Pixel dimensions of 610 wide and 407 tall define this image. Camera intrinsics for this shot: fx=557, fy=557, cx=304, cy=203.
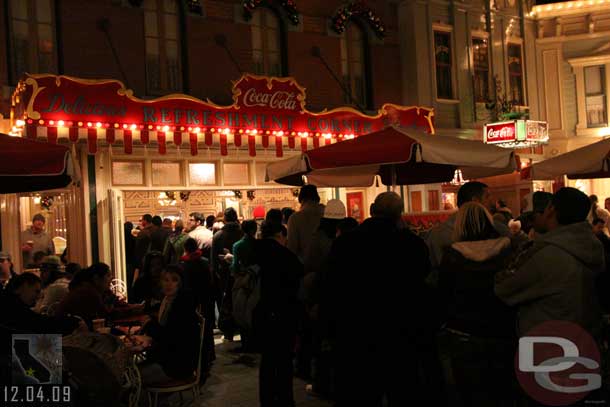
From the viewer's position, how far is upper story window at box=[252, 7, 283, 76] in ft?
44.2

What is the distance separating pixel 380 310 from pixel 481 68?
48.4ft

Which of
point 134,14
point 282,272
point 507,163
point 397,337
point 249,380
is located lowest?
point 249,380

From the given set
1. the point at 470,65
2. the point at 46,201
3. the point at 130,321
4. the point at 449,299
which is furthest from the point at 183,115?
the point at 470,65

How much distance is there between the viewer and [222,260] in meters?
9.17

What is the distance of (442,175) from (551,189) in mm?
11364

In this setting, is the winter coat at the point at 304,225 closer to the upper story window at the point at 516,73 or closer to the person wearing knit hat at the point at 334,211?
the person wearing knit hat at the point at 334,211

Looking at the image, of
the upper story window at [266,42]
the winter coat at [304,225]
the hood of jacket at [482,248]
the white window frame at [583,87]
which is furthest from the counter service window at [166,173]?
the white window frame at [583,87]

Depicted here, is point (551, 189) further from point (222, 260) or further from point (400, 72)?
point (222, 260)

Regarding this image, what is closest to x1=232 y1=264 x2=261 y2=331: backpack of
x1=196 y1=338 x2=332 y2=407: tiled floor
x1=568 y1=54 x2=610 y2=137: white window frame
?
x1=196 y1=338 x2=332 y2=407: tiled floor

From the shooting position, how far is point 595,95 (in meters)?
17.7

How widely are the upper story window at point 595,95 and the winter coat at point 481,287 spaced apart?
16225 mm

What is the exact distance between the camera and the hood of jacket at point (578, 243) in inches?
135

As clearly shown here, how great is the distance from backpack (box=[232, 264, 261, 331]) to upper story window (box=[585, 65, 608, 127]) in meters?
16.0

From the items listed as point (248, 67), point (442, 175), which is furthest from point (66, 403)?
point (248, 67)
